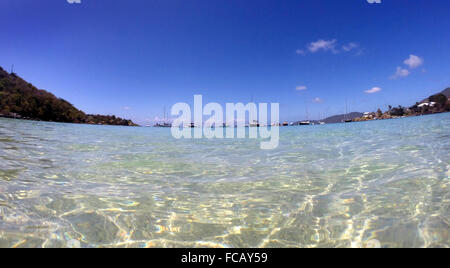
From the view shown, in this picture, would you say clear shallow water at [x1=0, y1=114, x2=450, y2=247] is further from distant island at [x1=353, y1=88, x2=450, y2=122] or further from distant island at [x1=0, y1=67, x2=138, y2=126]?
distant island at [x1=353, y1=88, x2=450, y2=122]

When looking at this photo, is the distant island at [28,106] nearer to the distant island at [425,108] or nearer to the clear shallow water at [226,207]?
the clear shallow water at [226,207]

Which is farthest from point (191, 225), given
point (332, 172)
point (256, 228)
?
point (332, 172)

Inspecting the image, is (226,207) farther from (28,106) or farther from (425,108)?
(425,108)

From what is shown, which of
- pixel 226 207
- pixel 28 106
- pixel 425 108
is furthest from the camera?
pixel 425 108

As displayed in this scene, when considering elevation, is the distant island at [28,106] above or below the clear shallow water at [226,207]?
above

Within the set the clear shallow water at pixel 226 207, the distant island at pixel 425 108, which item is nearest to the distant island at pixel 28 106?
the clear shallow water at pixel 226 207


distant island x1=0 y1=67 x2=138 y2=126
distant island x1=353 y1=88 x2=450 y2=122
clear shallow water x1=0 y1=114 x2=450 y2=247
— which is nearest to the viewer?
clear shallow water x1=0 y1=114 x2=450 y2=247

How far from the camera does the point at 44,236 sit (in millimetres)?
2160

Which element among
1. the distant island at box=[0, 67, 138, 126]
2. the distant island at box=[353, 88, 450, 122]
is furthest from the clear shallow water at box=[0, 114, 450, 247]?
the distant island at box=[353, 88, 450, 122]

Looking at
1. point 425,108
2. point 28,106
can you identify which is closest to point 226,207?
point 28,106

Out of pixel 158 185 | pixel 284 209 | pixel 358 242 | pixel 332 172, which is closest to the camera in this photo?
pixel 358 242

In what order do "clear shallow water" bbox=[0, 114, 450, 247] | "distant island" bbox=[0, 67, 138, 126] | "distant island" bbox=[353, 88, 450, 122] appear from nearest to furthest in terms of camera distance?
1. "clear shallow water" bbox=[0, 114, 450, 247]
2. "distant island" bbox=[0, 67, 138, 126]
3. "distant island" bbox=[353, 88, 450, 122]
